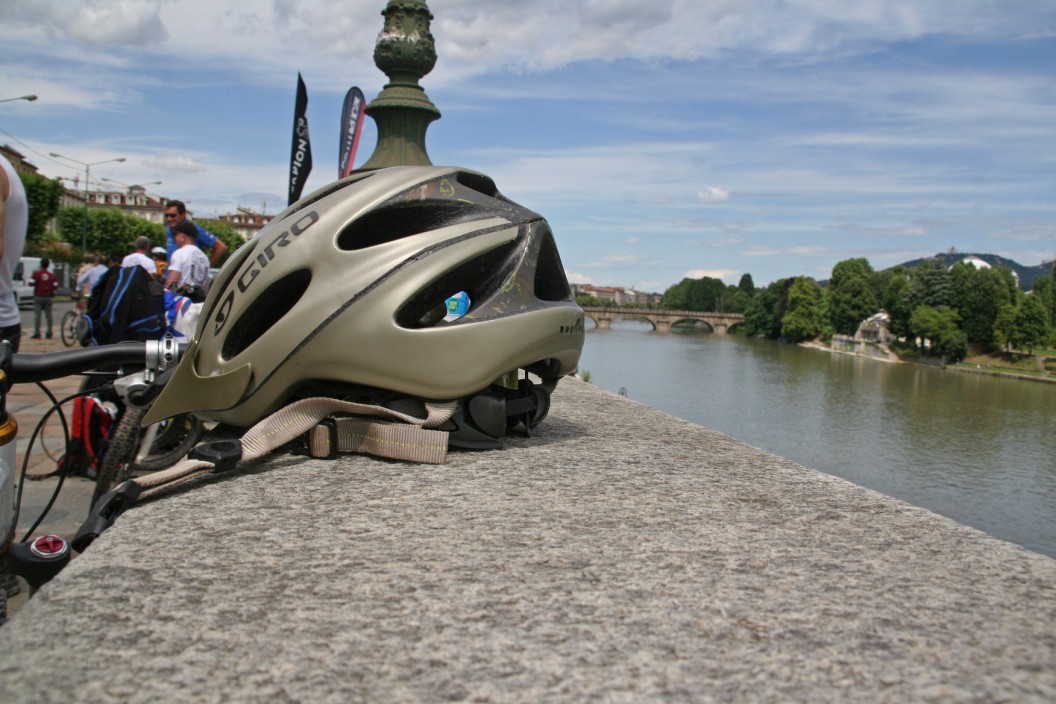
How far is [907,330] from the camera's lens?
89.1 meters

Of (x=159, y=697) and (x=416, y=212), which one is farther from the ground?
(x=416, y=212)

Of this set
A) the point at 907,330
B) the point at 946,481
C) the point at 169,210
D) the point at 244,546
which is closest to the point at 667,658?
the point at 244,546

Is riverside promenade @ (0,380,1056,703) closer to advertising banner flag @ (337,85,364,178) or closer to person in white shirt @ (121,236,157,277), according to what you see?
person in white shirt @ (121,236,157,277)

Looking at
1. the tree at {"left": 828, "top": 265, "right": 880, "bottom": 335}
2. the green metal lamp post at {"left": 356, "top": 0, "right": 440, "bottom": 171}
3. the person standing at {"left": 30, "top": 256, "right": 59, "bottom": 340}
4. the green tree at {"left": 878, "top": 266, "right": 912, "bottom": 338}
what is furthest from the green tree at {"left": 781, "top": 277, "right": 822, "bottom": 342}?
the green metal lamp post at {"left": 356, "top": 0, "right": 440, "bottom": 171}

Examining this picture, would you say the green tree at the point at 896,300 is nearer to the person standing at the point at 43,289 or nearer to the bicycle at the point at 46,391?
the person standing at the point at 43,289

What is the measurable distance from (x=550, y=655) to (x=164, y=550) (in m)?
0.99

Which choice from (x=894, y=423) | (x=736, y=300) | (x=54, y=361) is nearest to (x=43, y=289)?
(x=54, y=361)

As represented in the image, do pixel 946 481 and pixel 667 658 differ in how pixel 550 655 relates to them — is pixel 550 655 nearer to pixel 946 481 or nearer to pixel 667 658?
pixel 667 658

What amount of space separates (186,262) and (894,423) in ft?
109

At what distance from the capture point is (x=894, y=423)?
116 ft

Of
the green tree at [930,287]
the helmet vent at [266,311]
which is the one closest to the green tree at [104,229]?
the green tree at [930,287]

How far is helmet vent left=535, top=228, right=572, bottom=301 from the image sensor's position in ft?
11.8

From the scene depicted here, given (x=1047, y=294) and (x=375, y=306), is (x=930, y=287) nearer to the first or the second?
(x=1047, y=294)

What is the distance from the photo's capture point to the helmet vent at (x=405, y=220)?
3.29 metres
